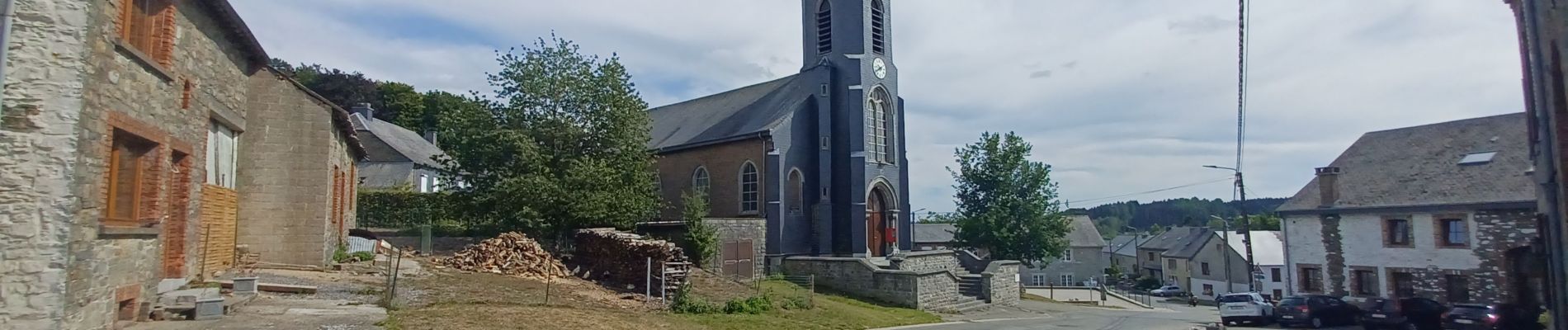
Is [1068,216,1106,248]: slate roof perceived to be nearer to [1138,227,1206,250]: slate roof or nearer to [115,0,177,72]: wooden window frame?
[1138,227,1206,250]: slate roof

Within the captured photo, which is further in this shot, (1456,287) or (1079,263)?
(1079,263)

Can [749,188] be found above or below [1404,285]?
above

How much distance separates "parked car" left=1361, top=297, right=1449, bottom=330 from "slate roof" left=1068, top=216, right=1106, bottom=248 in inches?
1817

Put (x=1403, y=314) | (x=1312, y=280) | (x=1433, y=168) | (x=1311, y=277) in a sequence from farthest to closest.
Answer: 1. (x=1311, y=277)
2. (x=1312, y=280)
3. (x=1433, y=168)
4. (x=1403, y=314)

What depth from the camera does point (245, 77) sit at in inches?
669

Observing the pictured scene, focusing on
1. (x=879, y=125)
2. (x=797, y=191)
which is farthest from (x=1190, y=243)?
(x=797, y=191)

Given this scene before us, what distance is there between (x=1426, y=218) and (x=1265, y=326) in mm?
8515

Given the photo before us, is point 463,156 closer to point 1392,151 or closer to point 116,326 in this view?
point 116,326

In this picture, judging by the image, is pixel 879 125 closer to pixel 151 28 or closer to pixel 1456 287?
pixel 1456 287

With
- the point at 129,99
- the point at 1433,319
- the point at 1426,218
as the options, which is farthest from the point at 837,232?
the point at 129,99

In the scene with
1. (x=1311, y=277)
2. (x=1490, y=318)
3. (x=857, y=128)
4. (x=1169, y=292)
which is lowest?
(x=1169, y=292)

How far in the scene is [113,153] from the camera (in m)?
10.5

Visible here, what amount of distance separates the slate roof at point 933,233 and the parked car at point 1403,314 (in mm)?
41788

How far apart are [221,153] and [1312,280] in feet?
114
